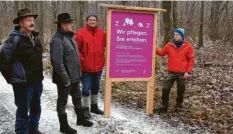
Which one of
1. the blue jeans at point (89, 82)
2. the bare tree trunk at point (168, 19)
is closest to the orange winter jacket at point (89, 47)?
the blue jeans at point (89, 82)

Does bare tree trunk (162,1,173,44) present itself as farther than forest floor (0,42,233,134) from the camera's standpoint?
Yes

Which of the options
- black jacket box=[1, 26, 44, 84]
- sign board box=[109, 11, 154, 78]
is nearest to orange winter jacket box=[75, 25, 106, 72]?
sign board box=[109, 11, 154, 78]

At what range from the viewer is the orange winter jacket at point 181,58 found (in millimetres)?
6531

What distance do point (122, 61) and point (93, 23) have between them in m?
0.98

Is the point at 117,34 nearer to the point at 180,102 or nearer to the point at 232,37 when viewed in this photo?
the point at 180,102

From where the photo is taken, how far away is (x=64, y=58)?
5.23 m

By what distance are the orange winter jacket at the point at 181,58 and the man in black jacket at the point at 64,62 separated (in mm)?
2216

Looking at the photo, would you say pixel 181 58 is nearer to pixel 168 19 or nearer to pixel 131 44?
pixel 131 44

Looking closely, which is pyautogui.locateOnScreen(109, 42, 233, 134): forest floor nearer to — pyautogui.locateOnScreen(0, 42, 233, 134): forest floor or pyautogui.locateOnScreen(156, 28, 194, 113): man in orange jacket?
pyautogui.locateOnScreen(0, 42, 233, 134): forest floor

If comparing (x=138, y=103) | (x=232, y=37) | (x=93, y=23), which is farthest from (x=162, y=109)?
(x=232, y=37)

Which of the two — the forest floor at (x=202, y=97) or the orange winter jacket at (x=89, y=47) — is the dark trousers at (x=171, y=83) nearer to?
the forest floor at (x=202, y=97)

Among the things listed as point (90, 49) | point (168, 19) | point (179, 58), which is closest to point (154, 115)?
point (179, 58)

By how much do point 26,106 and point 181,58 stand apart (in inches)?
133

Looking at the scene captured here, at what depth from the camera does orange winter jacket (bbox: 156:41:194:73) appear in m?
6.53
